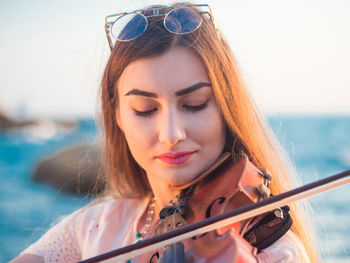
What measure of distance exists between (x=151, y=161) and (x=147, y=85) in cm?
28

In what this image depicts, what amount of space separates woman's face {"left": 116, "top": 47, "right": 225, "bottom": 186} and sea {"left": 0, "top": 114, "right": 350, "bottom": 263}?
0.39 m

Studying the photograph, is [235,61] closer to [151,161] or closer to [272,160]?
[272,160]

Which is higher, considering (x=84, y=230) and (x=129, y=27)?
(x=129, y=27)

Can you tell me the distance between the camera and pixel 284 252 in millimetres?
1152

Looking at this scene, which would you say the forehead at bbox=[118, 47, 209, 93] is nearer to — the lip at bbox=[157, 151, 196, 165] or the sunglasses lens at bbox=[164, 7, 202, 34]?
the sunglasses lens at bbox=[164, 7, 202, 34]

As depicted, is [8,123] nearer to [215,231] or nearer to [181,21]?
[181,21]

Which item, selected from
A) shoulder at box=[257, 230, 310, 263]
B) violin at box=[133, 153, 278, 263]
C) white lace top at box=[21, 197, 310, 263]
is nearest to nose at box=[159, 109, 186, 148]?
violin at box=[133, 153, 278, 263]

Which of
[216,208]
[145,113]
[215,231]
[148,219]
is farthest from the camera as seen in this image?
[148,219]

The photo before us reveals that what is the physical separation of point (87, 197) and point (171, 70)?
89cm

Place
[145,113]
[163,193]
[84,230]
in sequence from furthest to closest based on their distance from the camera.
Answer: [84,230]
[163,193]
[145,113]

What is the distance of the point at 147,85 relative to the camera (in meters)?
1.29

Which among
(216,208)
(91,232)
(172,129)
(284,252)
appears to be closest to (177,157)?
(172,129)

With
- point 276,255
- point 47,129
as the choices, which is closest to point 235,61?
point 276,255

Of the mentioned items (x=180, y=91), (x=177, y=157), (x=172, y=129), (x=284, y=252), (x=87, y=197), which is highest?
(x=180, y=91)
